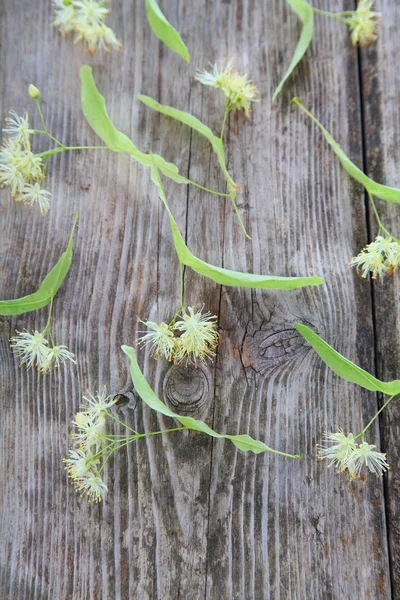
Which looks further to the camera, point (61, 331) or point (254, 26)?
point (254, 26)

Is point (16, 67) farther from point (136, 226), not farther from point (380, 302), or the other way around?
point (380, 302)

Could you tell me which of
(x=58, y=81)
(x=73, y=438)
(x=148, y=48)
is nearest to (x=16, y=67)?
(x=58, y=81)

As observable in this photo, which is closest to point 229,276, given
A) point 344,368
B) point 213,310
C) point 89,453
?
point 213,310

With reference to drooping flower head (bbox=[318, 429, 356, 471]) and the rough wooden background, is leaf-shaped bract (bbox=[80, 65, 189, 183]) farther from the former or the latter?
drooping flower head (bbox=[318, 429, 356, 471])

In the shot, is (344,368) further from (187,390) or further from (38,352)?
(38,352)

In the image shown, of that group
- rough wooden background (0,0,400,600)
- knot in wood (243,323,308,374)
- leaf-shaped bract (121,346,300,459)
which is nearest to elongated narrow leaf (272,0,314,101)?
Result: rough wooden background (0,0,400,600)

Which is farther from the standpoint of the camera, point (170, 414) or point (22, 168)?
point (22, 168)
